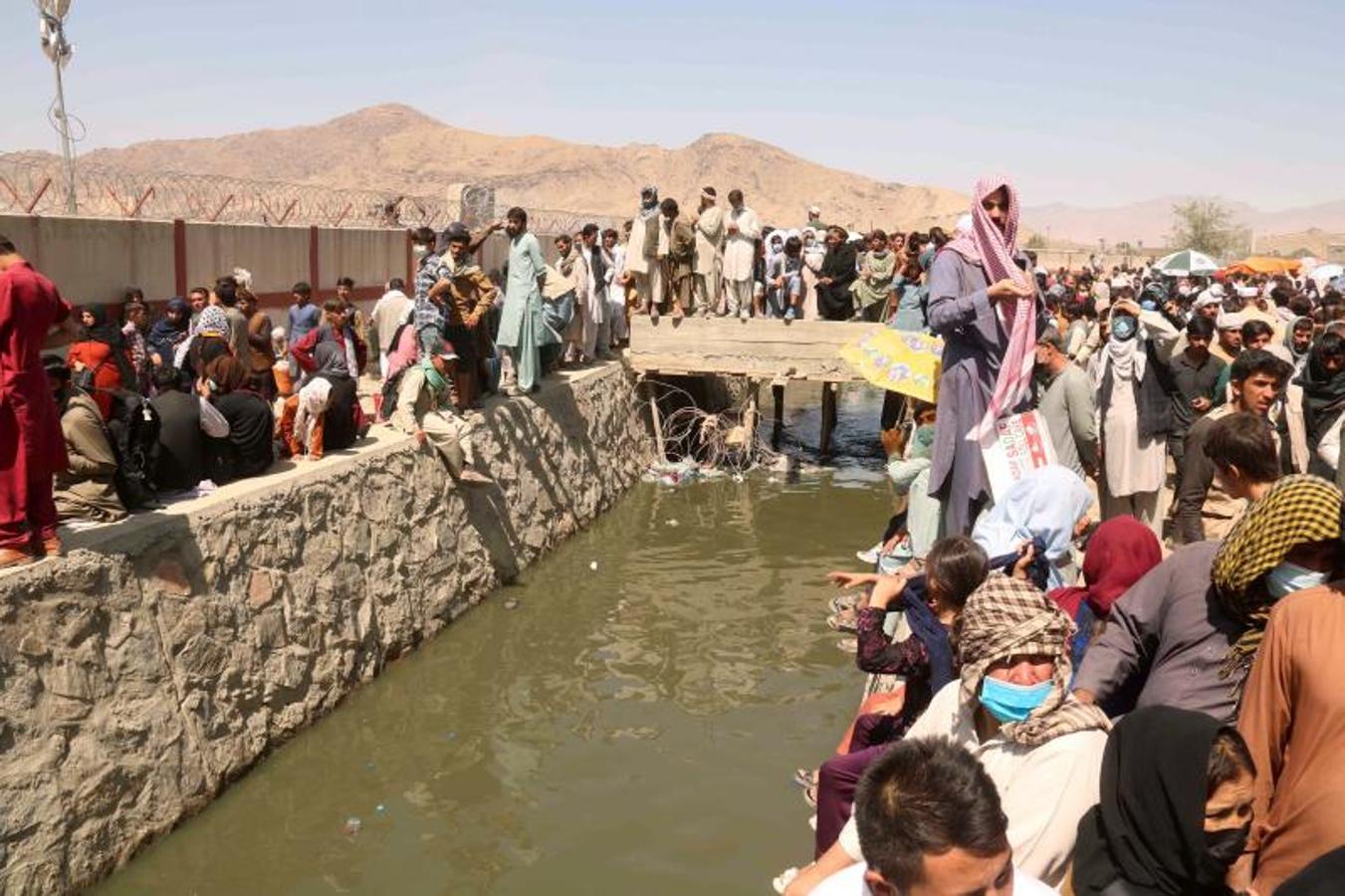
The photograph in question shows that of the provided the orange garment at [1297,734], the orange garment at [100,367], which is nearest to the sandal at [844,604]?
the orange garment at [1297,734]

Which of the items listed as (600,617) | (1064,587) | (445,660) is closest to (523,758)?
(445,660)

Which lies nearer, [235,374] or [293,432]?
[235,374]

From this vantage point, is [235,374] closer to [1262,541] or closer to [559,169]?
[1262,541]

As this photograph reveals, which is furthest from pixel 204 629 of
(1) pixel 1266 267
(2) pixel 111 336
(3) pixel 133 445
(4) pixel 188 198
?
(1) pixel 1266 267

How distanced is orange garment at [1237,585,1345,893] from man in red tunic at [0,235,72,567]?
5.08 m

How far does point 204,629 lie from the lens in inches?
259

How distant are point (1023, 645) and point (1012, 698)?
13 centimetres

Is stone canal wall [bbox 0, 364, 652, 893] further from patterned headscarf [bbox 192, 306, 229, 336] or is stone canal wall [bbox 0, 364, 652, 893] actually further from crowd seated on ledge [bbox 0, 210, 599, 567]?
patterned headscarf [bbox 192, 306, 229, 336]

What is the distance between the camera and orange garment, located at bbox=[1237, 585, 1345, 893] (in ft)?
8.34

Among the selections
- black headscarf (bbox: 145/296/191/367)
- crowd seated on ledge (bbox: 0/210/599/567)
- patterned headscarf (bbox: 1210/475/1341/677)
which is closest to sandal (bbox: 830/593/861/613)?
patterned headscarf (bbox: 1210/475/1341/677)

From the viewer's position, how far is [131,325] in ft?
30.0

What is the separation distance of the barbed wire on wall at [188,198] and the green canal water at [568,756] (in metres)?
4.86

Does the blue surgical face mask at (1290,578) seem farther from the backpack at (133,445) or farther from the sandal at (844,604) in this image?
the backpack at (133,445)

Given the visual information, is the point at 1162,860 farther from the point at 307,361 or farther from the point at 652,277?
the point at 652,277
